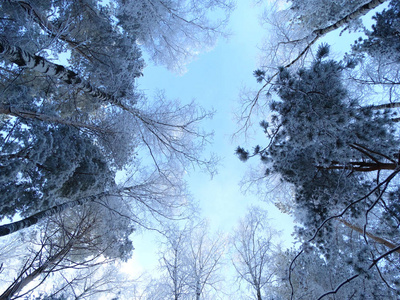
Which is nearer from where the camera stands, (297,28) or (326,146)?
(326,146)

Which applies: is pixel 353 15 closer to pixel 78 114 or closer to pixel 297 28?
pixel 297 28

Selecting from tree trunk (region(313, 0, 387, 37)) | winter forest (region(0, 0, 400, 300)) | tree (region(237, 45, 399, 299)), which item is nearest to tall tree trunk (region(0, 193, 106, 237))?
winter forest (region(0, 0, 400, 300))

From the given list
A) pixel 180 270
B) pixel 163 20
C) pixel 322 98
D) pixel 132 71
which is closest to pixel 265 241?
pixel 180 270

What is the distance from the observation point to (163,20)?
6.59 metres

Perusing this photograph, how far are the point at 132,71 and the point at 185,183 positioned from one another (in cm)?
356

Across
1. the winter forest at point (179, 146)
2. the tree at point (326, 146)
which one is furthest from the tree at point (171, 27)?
the tree at point (326, 146)

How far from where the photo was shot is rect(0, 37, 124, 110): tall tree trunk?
3169 millimetres

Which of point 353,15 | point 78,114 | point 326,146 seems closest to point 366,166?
point 326,146

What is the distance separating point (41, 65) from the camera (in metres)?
3.68

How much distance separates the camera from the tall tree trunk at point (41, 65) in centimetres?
317

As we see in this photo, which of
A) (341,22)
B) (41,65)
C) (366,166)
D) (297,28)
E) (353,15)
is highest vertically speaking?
(297,28)

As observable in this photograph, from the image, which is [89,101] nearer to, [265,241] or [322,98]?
[322,98]

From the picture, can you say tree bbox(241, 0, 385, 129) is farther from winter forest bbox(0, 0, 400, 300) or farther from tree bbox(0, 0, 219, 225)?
tree bbox(0, 0, 219, 225)

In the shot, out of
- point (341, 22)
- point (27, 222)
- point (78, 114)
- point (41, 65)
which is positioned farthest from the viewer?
point (78, 114)
